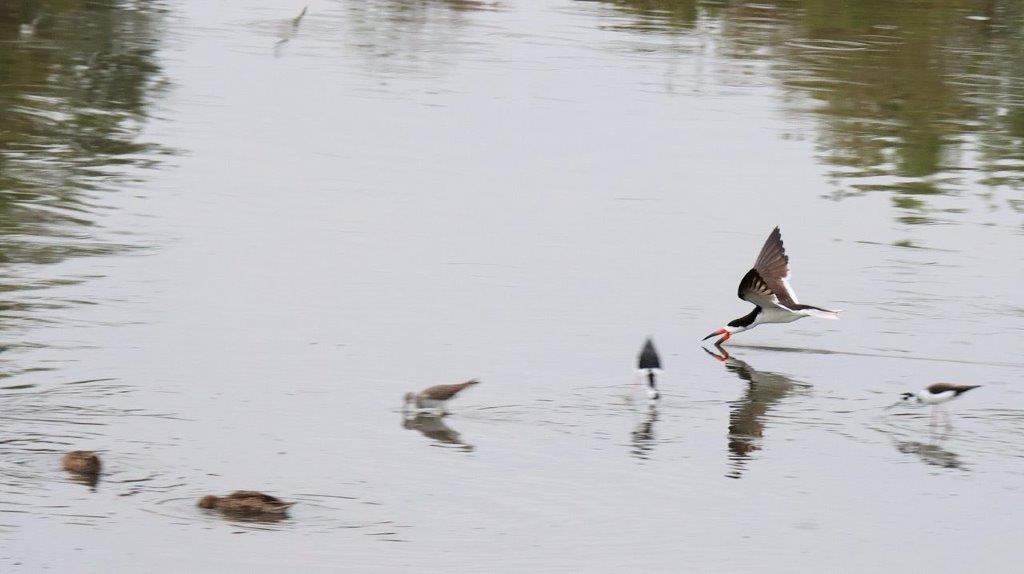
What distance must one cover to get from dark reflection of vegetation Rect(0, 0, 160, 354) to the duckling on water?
3.28 metres

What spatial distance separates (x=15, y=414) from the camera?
980 cm

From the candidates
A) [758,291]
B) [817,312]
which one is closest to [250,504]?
[758,291]

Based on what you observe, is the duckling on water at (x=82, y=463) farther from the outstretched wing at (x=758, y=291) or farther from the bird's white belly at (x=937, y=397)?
the outstretched wing at (x=758, y=291)

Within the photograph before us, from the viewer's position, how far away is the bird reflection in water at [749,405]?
32.4 feet

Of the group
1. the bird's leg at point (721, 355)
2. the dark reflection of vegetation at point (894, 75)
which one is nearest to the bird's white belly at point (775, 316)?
the bird's leg at point (721, 355)

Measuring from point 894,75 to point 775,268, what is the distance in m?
10.9

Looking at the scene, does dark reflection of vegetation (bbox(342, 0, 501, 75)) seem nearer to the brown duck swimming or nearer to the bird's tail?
the bird's tail

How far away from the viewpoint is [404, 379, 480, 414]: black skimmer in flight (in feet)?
33.3

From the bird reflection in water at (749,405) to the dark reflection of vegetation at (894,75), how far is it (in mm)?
4739

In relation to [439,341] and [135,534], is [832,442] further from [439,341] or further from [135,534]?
[135,534]

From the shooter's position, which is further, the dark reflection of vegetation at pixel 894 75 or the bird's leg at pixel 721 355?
the dark reflection of vegetation at pixel 894 75

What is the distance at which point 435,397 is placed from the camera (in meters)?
10.1

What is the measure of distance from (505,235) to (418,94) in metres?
5.96

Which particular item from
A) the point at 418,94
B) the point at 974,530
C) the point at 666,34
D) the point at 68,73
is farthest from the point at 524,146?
the point at 974,530
